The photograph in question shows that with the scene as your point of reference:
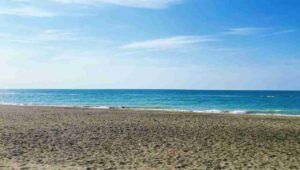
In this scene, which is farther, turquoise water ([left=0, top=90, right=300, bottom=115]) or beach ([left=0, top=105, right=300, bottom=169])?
turquoise water ([left=0, top=90, right=300, bottom=115])

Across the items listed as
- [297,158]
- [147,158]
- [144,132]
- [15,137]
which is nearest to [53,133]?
[15,137]

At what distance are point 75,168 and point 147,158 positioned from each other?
2.43 m

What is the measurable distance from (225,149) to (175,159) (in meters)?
2.67

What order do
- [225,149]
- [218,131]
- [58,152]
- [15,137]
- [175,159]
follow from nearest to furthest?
[175,159]
[58,152]
[225,149]
[15,137]
[218,131]

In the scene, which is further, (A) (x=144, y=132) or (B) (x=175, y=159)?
(A) (x=144, y=132)

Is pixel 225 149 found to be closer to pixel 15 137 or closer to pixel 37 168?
pixel 37 168

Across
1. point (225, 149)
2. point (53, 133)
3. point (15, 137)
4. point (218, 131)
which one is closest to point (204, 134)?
point (218, 131)

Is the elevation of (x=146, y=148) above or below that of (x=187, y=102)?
below

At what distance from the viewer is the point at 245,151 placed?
43.4 feet

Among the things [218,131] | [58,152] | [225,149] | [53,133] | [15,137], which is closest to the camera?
[58,152]

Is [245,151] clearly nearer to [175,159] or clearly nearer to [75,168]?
[175,159]

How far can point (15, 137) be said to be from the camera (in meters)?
15.6

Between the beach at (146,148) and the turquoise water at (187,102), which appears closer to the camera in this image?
the beach at (146,148)

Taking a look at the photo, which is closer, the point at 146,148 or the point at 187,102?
the point at 146,148
